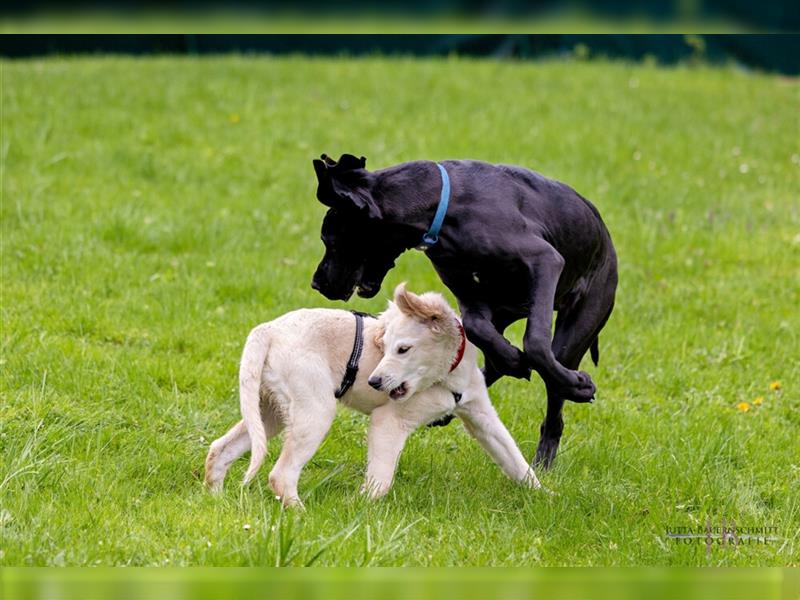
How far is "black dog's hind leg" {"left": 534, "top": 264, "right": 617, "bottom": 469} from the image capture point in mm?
5480

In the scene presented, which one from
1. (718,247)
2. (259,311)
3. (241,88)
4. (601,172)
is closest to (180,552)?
(259,311)

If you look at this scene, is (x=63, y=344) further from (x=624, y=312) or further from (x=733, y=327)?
(x=733, y=327)

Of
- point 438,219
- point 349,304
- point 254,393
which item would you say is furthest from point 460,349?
point 349,304

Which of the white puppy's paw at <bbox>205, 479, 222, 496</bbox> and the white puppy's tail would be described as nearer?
the white puppy's tail

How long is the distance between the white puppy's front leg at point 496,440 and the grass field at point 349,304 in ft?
0.42

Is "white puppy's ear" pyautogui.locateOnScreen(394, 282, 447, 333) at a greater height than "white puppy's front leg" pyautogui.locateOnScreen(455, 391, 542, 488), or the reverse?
"white puppy's ear" pyautogui.locateOnScreen(394, 282, 447, 333)

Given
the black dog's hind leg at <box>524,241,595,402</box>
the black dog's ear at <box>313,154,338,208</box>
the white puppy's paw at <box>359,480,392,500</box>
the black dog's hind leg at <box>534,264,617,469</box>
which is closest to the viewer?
the black dog's ear at <box>313,154,338,208</box>

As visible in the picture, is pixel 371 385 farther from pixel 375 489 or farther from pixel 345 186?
pixel 345 186

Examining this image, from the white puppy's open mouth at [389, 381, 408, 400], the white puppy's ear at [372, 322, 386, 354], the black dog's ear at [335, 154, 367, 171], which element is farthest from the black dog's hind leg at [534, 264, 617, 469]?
the black dog's ear at [335, 154, 367, 171]

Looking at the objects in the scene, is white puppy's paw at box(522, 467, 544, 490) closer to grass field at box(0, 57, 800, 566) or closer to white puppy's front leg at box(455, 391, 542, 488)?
white puppy's front leg at box(455, 391, 542, 488)

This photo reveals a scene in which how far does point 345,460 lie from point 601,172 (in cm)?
595

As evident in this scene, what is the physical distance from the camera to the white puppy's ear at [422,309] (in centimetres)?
526

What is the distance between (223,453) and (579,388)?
1.62m
